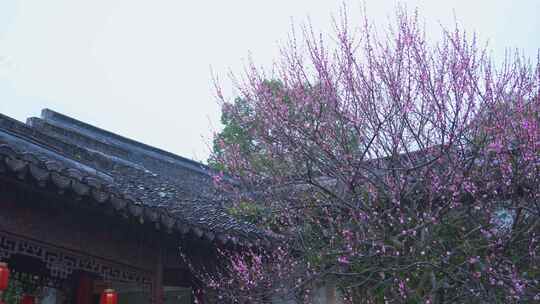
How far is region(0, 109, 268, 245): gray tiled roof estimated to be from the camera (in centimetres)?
456

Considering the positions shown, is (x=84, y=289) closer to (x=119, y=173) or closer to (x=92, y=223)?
(x=119, y=173)

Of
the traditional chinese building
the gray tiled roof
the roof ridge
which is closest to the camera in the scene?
the gray tiled roof

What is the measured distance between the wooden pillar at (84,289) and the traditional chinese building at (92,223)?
0.01 meters

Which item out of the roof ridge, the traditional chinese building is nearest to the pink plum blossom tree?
the traditional chinese building

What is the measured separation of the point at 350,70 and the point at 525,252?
239 centimetres

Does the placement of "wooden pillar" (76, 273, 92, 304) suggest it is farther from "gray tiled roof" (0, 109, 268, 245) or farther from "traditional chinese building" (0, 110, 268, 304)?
"gray tiled roof" (0, 109, 268, 245)

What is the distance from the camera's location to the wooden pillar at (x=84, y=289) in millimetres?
7332

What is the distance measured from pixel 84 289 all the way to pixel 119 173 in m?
1.48

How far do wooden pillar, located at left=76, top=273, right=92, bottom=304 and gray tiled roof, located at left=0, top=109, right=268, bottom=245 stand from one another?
48.9 inches

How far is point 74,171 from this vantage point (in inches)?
186

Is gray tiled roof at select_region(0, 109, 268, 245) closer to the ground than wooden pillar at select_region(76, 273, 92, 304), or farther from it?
farther from it

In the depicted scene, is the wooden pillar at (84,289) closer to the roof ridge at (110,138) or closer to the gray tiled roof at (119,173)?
the gray tiled roof at (119,173)

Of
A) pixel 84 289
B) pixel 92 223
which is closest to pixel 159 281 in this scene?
pixel 92 223

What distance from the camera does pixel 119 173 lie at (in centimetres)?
797
